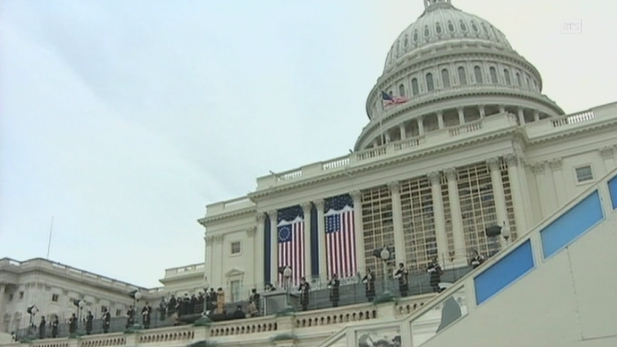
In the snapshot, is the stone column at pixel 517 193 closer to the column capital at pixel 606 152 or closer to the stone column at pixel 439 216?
the stone column at pixel 439 216

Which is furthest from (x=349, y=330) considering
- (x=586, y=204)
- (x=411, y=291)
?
(x=411, y=291)

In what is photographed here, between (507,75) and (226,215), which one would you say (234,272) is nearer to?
(226,215)

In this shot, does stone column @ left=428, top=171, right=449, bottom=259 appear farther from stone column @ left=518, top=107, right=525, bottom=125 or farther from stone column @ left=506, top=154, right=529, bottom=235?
stone column @ left=518, top=107, right=525, bottom=125

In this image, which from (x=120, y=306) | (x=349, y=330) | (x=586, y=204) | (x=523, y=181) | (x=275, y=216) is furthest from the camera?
(x=120, y=306)

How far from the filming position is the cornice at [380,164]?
128ft

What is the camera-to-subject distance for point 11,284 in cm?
6500

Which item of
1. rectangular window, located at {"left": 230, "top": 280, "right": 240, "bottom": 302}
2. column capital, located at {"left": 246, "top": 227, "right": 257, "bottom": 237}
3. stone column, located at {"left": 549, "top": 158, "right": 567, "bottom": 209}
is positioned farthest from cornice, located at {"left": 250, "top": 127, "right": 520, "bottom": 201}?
rectangular window, located at {"left": 230, "top": 280, "right": 240, "bottom": 302}

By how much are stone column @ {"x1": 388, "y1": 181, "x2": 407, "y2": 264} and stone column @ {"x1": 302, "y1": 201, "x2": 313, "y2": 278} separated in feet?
21.3

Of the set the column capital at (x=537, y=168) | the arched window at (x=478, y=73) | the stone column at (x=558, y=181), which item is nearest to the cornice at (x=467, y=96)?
the arched window at (x=478, y=73)

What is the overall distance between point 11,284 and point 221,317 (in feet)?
168

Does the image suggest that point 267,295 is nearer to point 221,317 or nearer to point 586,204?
point 221,317

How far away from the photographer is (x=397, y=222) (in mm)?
40094

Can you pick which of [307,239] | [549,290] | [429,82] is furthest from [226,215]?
[549,290]

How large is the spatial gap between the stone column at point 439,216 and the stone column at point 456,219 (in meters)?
0.61
